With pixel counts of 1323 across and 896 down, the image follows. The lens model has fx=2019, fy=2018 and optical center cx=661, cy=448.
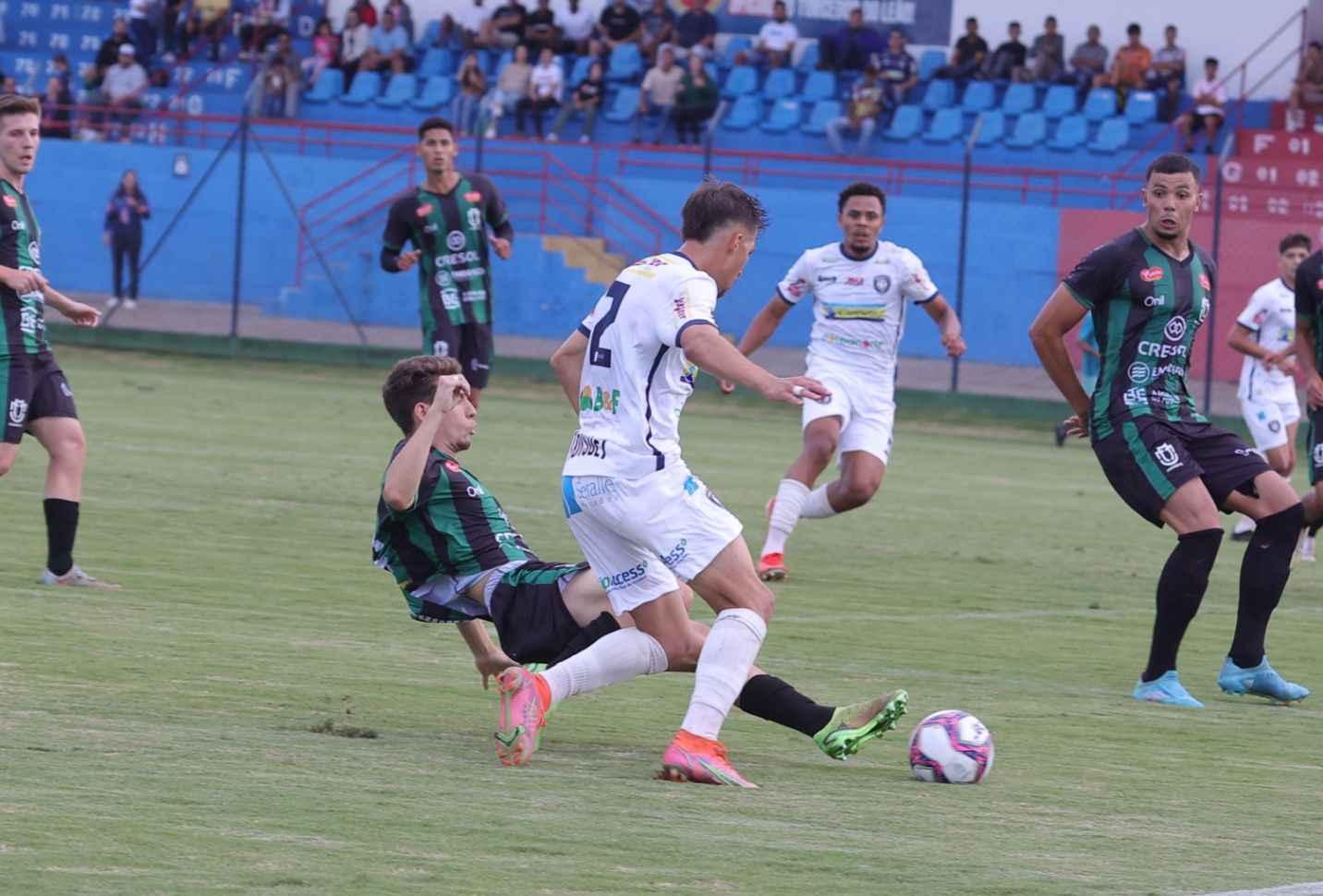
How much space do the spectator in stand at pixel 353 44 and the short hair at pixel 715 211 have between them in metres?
29.4

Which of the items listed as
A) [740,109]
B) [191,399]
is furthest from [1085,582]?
[740,109]

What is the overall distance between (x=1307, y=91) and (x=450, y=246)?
62.4 ft

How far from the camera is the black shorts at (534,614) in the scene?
6.57 meters

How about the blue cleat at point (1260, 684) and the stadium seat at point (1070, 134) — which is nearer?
the blue cleat at point (1260, 684)

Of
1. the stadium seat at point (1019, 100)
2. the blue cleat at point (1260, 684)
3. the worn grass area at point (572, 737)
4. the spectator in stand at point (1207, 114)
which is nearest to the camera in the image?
the worn grass area at point (572, 737)

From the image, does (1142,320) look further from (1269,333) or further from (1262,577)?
(1269,333)

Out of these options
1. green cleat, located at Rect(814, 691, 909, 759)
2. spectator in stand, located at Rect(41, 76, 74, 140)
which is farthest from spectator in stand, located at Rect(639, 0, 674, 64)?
green cleat, located at Rect(814, 691, 909, 759)

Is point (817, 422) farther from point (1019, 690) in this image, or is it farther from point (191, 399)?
point (191, 399)

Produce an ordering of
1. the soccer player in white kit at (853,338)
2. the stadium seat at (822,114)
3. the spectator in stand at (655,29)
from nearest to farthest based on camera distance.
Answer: the soccer player in white kit at (853,338) → the stadium seat at (822,114) → the spectator in stand at (655,29)

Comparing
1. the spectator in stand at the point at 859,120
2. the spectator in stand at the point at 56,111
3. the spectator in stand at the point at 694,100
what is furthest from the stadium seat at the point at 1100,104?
the spectator in stand at the point at 56,111

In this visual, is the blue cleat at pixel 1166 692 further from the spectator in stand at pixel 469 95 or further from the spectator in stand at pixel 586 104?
the spectator in stand at pixel 586 104

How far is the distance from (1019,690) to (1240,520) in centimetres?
807

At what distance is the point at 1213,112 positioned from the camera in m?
28.6

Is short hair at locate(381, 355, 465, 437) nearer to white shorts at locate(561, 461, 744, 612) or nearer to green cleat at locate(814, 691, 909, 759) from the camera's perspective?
white shorts at locate(561, 461, 744, 612)
